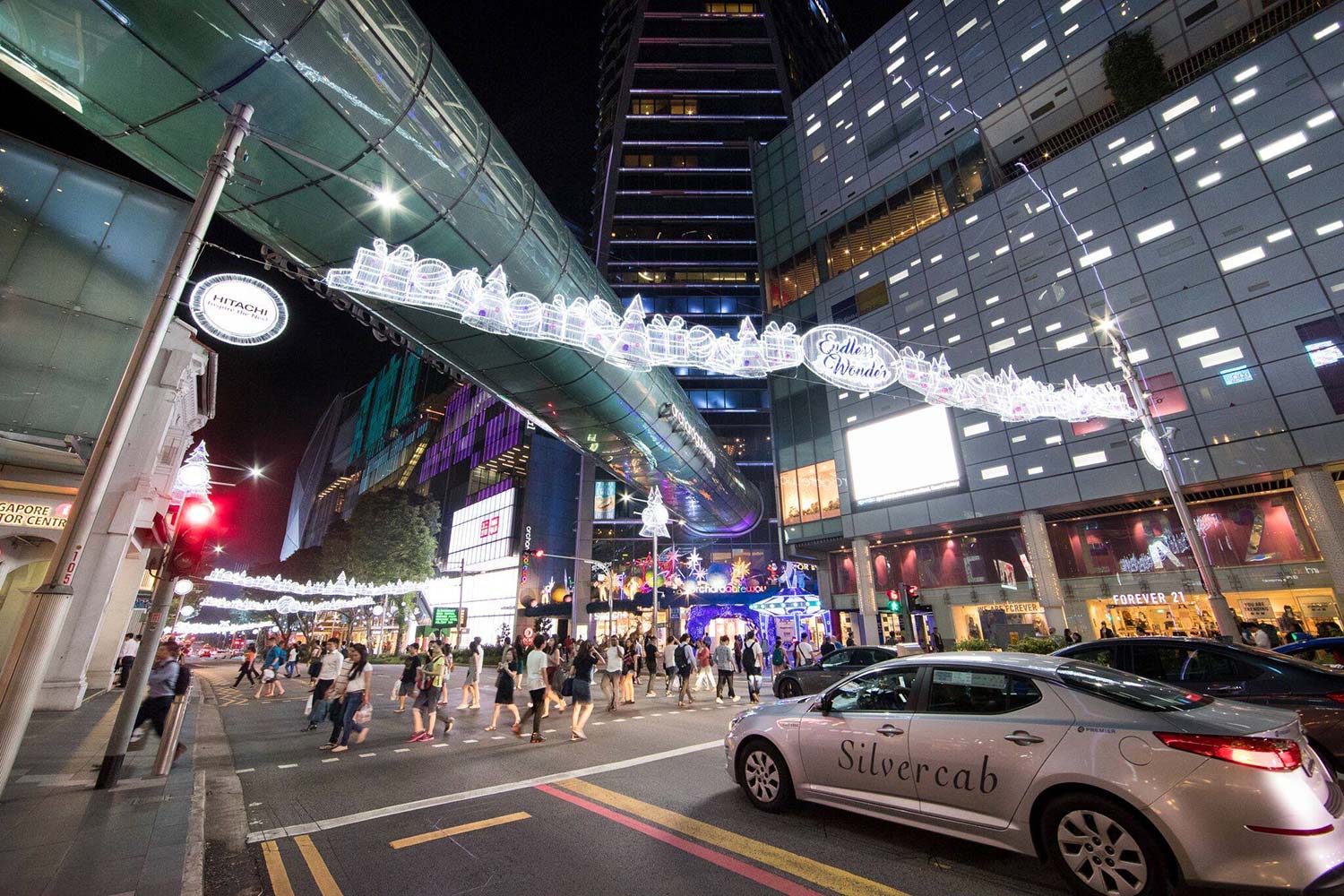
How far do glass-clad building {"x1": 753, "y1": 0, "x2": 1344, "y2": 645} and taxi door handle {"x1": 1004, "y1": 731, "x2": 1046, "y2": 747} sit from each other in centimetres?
1422

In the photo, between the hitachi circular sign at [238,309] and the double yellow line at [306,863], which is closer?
the double yellow line at [306,863]

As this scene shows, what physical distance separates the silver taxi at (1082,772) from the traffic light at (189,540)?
29.1ft

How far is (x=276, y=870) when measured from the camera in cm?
450

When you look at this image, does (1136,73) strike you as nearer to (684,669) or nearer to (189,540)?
(684,669)

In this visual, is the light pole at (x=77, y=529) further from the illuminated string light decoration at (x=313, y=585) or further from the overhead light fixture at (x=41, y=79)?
the illuminated string light decoration at (x=313, y=585)

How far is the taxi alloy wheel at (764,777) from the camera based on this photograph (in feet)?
17.7

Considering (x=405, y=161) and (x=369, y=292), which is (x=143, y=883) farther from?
(x=405, y=161)

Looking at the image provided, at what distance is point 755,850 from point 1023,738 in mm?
2363

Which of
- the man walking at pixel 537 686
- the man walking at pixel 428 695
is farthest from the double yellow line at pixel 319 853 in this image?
the man walking at pixel 428 695

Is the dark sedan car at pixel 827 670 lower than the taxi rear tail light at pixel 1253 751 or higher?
lower

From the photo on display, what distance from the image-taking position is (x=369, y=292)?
8562 millimetres

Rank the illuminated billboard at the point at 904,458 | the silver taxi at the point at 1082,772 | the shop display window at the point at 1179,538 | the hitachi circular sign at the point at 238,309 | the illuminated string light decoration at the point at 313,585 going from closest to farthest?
the silver taxi at the point at 1082,772
the hitachi circular sign at the point at 238,309
the shop display window at the point at 1179,538
the illuminated billboard at the point at 904,458
the illuminated string light decoration at the point at 313,585

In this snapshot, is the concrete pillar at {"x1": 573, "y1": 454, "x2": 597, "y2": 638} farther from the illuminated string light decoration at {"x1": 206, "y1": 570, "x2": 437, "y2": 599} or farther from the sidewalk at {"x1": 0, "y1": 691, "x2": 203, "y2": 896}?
the sidewalk at {"x1": 0, "y1": 691, "x2": 203, "y2": 896}

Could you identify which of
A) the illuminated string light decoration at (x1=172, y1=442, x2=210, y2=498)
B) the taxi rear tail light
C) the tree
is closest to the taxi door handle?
the taxi rear tail light
